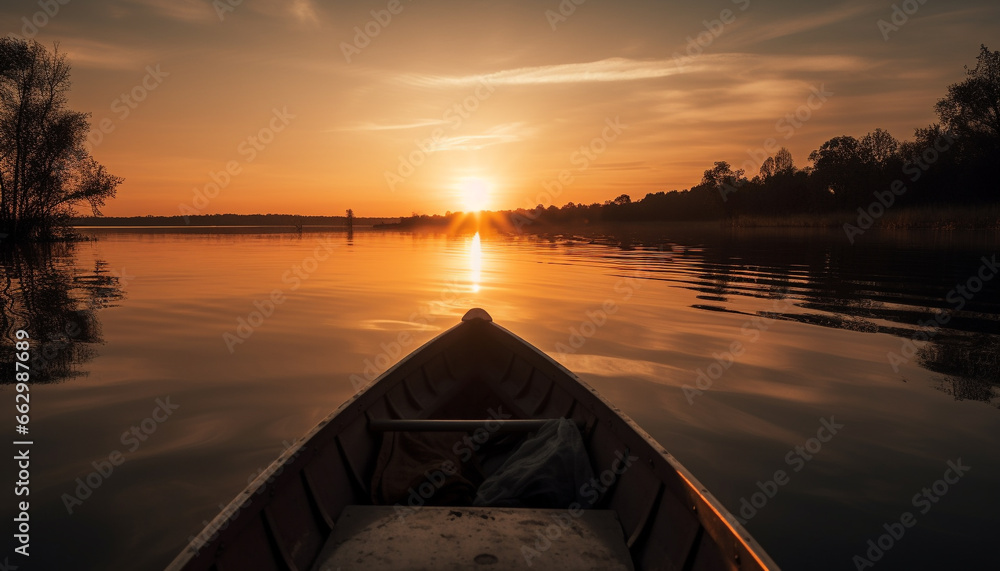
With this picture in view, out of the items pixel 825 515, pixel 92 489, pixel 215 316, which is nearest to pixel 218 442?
pixel 92 489

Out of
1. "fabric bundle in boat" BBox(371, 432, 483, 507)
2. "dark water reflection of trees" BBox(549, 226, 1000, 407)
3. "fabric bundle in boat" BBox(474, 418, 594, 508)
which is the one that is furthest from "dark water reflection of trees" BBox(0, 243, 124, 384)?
"dark water reflection of trees" BBox(549, 226, 1000, 407)

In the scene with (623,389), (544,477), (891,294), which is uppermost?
(891,294)

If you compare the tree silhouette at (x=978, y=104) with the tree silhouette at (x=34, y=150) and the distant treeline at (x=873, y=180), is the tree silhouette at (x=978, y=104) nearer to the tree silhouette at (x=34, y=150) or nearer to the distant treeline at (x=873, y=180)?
the distant treeline at (x=873, y=180)

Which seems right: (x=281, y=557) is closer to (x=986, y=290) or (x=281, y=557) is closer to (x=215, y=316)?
(x=215, y=316)

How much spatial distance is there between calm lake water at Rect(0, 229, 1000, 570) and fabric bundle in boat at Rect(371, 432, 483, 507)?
1375 mm

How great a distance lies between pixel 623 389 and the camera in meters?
7.33

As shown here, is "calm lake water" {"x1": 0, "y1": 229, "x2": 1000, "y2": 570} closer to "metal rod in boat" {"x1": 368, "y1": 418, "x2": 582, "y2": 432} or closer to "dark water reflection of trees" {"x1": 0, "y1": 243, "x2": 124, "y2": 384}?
"dark water reflection of trees" {"x1": 0, "y1": 243, "x2": 124, "y2": 384}

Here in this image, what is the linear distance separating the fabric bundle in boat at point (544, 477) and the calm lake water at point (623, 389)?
1.43 meters

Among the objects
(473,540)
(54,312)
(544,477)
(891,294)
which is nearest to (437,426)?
(544,477)

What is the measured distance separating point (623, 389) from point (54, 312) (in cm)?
1319

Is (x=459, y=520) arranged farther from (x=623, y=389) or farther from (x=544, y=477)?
(x=623, y=389)

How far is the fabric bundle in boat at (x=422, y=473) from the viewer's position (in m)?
4.10

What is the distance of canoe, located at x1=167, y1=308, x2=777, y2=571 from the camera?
8.84ft

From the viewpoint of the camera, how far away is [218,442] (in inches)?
216
